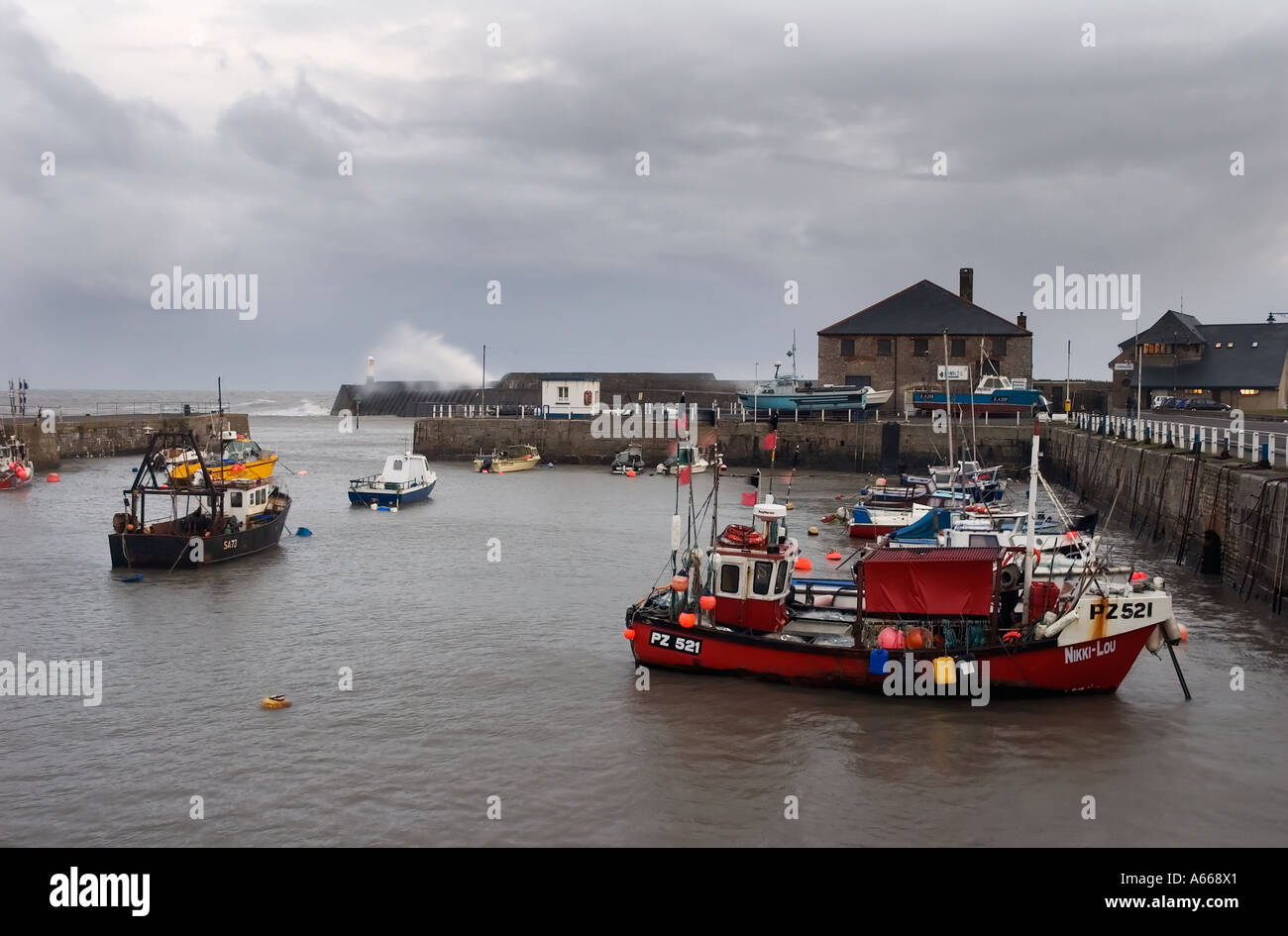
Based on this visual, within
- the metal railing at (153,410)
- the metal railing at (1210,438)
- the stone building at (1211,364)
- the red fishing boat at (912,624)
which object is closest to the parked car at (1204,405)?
the stone building at (1211,364)

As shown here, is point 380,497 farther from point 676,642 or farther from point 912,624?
point 912,624


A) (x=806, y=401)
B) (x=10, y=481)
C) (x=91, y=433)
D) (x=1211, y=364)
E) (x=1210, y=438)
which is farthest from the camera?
(x=1211, y=364)

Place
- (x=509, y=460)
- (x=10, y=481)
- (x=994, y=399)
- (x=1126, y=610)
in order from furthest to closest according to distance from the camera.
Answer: (x=994, y=399)
(x=509, y=460)
(x=10, y=481)
(x=1126, y=610)

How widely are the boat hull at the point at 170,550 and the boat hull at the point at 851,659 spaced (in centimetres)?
A: 1545

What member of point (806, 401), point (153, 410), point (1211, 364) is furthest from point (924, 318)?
point (153, 410)

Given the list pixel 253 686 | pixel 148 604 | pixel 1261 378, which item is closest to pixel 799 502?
pixel 148 604

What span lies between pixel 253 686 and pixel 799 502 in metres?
30.2

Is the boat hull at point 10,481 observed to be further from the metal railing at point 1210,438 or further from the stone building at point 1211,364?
the stone building at point 1211,364

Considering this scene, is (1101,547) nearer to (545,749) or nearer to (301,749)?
(545,749)

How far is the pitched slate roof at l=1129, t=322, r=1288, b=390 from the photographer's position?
66688 mm

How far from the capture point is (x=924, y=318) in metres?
70.6

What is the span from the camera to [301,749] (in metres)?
15.2

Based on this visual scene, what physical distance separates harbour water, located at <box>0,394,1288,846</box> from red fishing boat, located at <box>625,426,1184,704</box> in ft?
1.45

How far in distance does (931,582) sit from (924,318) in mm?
56056
